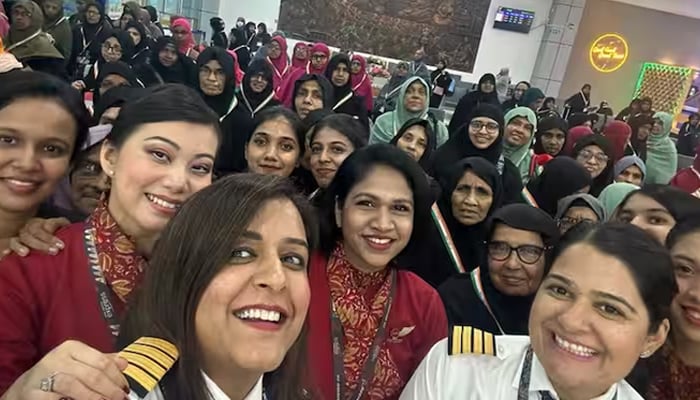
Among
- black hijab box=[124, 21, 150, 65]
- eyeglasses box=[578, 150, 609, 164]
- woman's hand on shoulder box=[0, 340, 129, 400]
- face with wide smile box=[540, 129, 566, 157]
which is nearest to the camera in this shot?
woman's hand on shoulder box=[0, 340, 129, 400]

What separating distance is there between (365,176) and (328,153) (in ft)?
2.91

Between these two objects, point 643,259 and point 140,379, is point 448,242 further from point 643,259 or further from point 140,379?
point 140,379

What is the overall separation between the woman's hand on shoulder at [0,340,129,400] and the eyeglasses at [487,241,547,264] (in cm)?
171

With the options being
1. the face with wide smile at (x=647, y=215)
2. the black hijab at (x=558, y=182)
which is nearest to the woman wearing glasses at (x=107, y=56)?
the black hijab at (x=558, y=182)

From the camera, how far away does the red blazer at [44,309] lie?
1.25 m

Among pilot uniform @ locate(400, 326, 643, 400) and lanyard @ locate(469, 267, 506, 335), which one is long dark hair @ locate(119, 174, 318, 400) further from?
lanyard @ locate(469, 267, 506, 335)

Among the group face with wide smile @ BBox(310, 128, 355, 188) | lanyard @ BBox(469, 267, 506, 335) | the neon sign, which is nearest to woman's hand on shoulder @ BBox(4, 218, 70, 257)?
face with wide smile @ BBox(310, 128, 355, 188)

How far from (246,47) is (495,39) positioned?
687 cm

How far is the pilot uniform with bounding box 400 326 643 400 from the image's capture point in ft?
4.97

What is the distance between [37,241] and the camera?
4.57ft

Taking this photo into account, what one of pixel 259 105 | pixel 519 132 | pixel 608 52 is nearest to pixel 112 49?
pixel 259 105

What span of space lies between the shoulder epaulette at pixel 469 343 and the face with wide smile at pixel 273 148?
4.57 feet

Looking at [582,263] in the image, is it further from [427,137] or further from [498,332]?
[427,137]

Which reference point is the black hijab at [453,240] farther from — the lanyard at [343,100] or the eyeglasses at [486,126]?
the lanyard at [343,100]
